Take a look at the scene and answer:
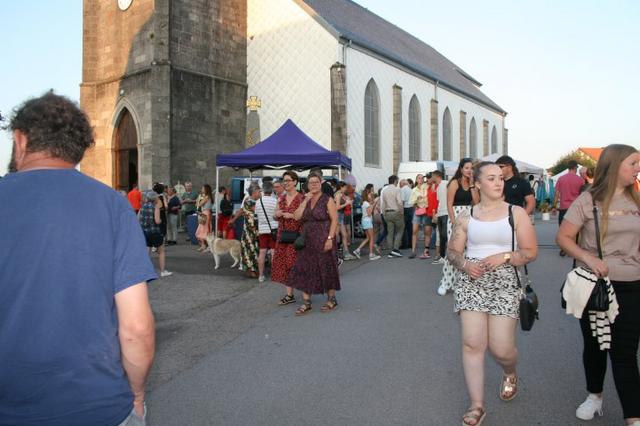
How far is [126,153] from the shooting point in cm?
2608

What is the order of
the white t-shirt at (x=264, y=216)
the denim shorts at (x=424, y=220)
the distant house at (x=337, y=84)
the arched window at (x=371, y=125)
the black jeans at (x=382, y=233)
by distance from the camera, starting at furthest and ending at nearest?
the arched window at (x=371, y=125) → the distant house at (x=337, y=84) → the black jeans at (x=382, y=233) → the denim shorts at (x=424, y=220) → the white t-shirt at (x=264, y=216)

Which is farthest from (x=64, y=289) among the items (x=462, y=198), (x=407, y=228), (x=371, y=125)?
(x=371, y=125)

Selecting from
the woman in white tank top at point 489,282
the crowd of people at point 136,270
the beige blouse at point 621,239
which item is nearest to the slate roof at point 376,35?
the crowd of people at point 136,270

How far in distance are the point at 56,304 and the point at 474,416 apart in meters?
2.92

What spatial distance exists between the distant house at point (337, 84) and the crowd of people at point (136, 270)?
1903 cm

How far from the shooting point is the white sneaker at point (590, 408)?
4.02 m

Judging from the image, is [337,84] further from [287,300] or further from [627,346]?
[627,346]

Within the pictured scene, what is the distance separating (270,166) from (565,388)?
36.6ft

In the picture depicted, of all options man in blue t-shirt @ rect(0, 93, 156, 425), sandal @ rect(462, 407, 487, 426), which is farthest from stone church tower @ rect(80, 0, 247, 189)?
man in blue t-shirt @ rect(0, 93, 156, 425)

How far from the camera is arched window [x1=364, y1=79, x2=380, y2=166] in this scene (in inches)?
1160

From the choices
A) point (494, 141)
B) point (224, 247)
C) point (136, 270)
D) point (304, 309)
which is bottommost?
point (304, 309)

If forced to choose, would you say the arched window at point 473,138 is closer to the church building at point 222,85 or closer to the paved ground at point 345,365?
the church building at point 222,85

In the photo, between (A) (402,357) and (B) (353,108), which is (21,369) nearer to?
(A) (402,357)

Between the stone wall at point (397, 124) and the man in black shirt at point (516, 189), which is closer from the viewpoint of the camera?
the man in black shirt at point (516, 189)
